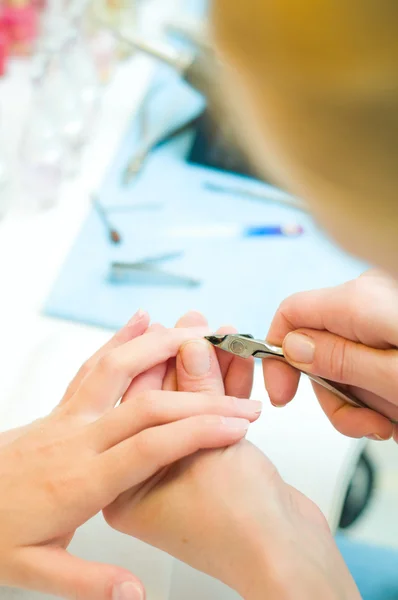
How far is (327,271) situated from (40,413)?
1.53 ft

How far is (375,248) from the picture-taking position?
13.0 inches

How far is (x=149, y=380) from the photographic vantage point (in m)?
0.67

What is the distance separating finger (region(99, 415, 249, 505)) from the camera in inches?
21.0

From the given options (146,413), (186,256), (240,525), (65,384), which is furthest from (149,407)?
(186,256)

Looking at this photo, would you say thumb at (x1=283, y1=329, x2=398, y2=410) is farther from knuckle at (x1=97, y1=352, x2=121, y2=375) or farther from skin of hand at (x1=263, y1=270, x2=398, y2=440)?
knuckle at (x1=97, y1=352, x2=121, y2=375)

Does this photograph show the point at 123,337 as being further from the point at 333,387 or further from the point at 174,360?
the point at 333,387

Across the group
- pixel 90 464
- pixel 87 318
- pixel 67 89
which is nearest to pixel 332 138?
pixel 90 464

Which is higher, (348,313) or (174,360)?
(348,313)

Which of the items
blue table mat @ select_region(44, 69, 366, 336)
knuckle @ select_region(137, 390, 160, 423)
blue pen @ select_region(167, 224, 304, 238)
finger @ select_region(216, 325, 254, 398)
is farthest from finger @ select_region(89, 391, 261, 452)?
blue pen @ select_region(167, 224, 304, 238)

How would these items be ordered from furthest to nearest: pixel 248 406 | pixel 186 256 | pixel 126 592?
1. pixel 186 256
2. pixel 248 406
3. pixel 126 592

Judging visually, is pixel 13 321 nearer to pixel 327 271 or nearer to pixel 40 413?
pixel 40 413

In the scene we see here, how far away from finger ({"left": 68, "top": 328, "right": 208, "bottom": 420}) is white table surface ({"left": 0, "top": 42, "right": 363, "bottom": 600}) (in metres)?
0.12

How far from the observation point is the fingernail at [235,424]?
0.57m

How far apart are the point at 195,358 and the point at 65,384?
8.0 inches
